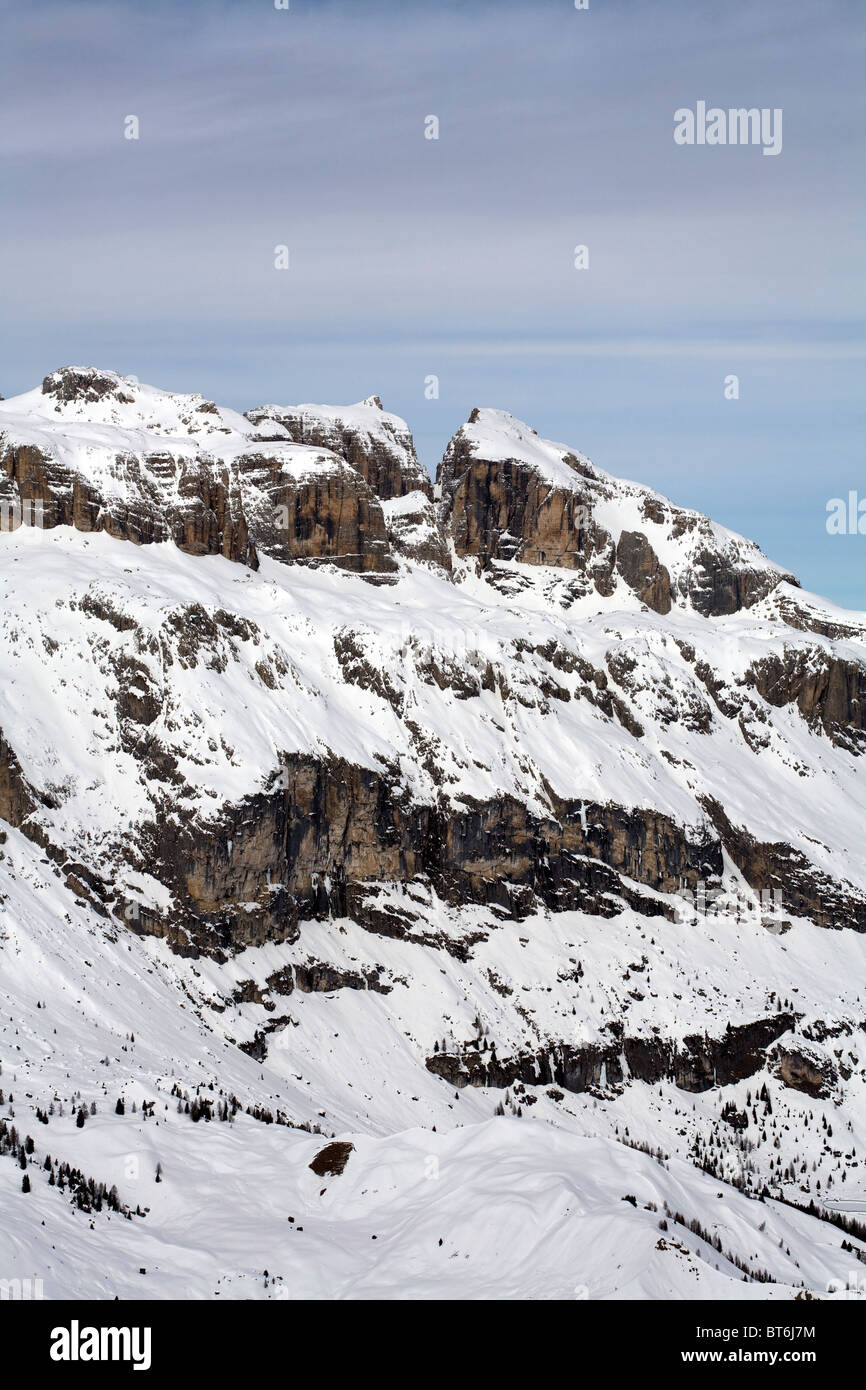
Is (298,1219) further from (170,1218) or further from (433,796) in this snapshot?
(433,796)

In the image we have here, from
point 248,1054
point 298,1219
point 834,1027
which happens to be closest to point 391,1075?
point 248,1054

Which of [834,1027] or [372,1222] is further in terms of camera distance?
[834,1027]

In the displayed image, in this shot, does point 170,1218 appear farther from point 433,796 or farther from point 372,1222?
point 433,796

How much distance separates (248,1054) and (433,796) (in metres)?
54.9

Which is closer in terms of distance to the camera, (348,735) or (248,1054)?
(248,1054)

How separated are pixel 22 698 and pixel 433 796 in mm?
54506

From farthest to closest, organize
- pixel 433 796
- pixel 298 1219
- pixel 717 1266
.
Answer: pixel 433 796, pixel 298 1219, pixel 717 1266

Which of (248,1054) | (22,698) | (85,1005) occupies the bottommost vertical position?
(248,1054)

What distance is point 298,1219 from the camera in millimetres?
71938

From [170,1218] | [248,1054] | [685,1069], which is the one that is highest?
[170,1218]

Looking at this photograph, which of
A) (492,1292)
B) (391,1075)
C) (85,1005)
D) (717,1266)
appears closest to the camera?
(492,1292)
